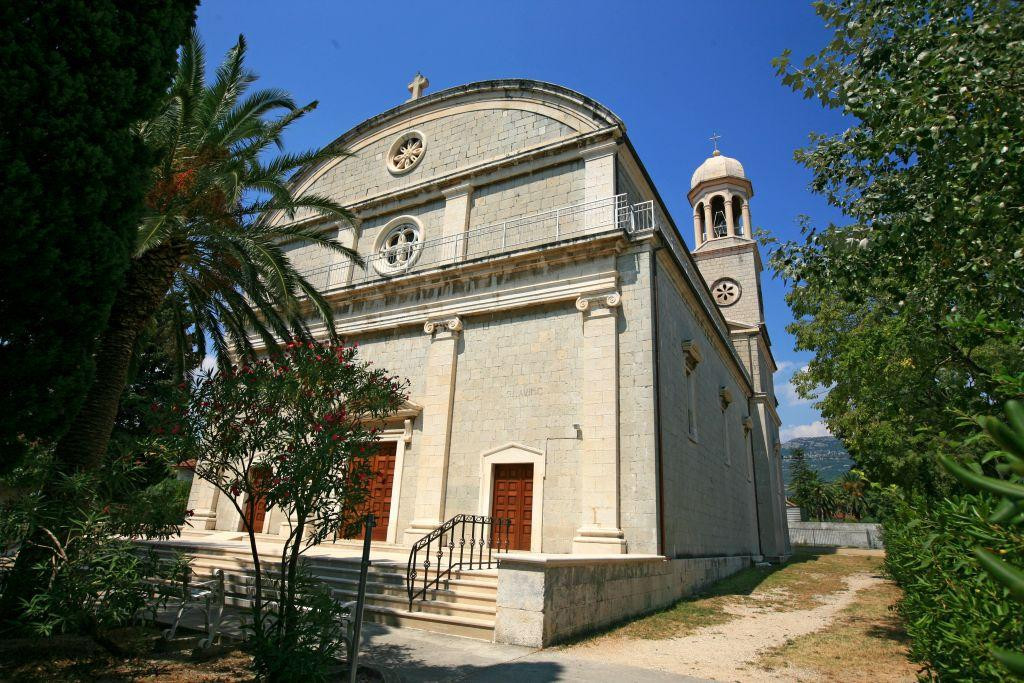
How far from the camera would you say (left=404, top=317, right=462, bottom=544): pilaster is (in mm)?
13422

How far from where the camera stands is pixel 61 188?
5578mm

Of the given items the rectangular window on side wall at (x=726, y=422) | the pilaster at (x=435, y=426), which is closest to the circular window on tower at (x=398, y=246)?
the pilaster at (x=435, y=426)

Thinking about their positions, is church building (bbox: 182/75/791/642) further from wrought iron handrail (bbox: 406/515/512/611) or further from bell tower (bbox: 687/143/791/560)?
bell tower (bbox: 687/143/791/560)

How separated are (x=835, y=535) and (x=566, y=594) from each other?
1574 inches

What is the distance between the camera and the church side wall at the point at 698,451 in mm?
12836

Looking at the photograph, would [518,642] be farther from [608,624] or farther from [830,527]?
[830,527]

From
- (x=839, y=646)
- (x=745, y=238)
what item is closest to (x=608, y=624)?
(x=839, y=646)

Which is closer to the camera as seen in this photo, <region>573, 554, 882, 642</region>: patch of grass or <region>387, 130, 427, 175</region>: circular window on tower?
<region>573, 554, 882, 642</region>: patch of grass

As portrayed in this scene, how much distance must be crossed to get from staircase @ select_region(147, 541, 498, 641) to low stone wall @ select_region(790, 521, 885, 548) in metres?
37.4

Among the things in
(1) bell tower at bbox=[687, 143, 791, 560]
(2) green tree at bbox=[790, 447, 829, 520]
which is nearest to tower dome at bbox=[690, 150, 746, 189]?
(1) bell tower at bbox=[687, 143, 791, 560]

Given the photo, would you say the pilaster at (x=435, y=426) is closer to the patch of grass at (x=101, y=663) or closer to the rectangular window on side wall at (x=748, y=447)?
the patch of grass at (x=101, y=663)

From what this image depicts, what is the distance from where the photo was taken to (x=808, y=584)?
16.5m

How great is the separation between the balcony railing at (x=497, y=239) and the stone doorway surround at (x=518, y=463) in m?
5.04

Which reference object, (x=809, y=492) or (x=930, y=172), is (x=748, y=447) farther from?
(x=809, y=492)
